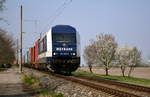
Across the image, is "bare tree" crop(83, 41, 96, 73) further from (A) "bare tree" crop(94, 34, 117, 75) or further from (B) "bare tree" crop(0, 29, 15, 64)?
(B) "bare tree" crop(0, 29, 15, 64)

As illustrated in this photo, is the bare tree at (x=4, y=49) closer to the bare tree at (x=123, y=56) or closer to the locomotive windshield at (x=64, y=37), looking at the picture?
the locomotive windshield at (x=64, y=37)

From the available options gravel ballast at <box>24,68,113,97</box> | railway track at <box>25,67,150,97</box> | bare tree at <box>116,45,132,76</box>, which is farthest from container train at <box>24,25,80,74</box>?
bare tree at <box>116,45,132,76</box>

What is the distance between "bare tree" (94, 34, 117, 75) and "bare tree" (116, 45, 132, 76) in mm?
5805

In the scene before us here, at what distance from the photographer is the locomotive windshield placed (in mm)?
25781

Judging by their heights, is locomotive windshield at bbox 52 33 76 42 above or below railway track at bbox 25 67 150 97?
above

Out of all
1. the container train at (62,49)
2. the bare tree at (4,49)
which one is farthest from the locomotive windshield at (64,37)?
the bare tree at (4,49)

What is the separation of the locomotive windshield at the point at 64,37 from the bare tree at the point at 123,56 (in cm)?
4931

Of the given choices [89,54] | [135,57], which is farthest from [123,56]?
[89,54]

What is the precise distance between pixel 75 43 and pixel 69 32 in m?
1.19

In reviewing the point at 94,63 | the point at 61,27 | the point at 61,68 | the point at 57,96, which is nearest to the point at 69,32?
the point at 61,27

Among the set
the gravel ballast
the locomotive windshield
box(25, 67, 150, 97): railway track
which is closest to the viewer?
box(25, 67, 150, 97): railway track

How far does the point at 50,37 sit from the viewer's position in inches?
1013

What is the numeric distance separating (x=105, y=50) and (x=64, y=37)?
140 feet

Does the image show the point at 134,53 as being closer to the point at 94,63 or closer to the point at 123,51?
the point at 123,51
